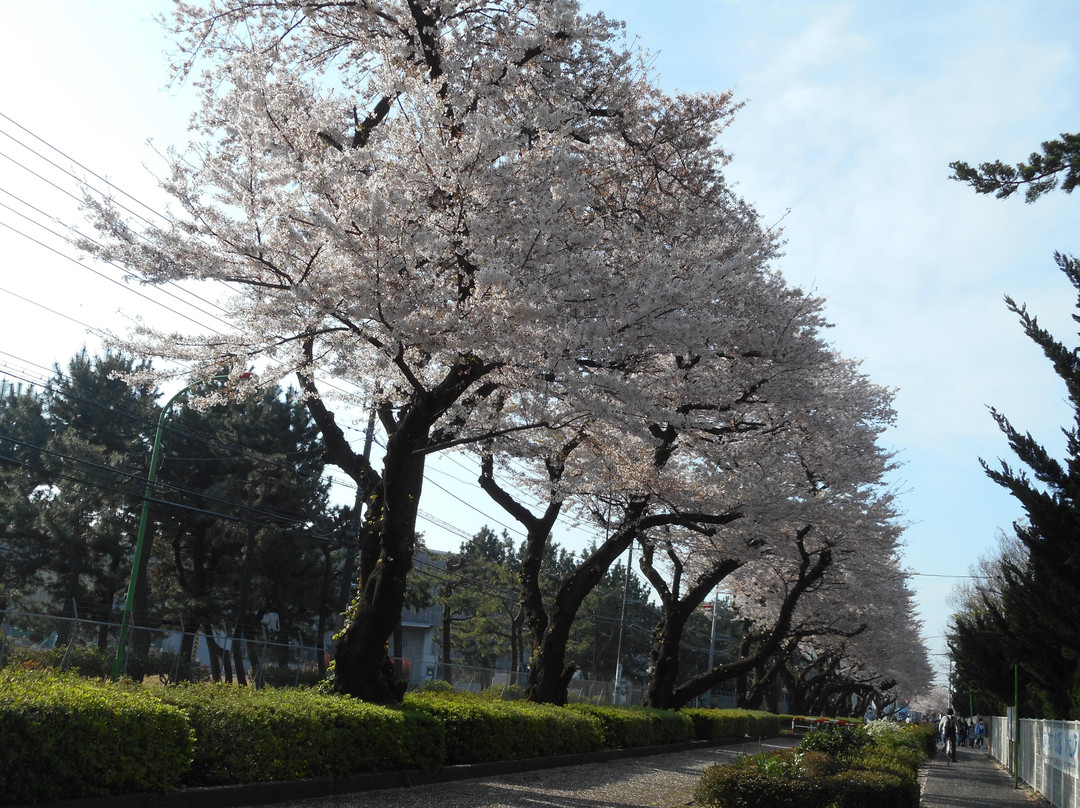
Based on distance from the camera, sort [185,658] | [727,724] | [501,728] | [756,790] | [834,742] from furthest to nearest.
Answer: [727,724] < [185,658] < [834,742] < [501,728] < [756,790]

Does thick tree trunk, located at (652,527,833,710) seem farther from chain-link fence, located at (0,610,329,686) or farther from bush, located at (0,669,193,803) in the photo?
bush, located at (0,669,193,803)

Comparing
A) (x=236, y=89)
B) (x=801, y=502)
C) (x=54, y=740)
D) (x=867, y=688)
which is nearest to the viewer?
(x=54, y=740)

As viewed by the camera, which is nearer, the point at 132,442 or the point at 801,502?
the point at 801,502

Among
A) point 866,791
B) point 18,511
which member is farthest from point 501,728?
point 18,511

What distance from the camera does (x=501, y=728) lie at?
40.6 feet

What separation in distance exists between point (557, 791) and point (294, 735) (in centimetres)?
432

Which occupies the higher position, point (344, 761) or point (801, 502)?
point (801, 502)

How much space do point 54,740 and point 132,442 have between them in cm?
2896

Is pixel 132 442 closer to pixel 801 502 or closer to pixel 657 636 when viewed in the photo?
pixel 657 636

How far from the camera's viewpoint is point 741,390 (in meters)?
16.3

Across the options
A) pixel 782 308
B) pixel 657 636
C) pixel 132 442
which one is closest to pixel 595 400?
pixel 782 308

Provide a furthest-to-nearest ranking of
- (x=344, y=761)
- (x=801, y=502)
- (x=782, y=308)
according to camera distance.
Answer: (x=801, y=502), (x=782, y=308), (x=344, y=761)

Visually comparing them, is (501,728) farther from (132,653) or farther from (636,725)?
(132,653)

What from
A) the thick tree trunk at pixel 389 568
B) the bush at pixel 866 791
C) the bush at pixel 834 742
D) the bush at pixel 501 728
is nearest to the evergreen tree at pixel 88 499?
the bush at pixel 501 728
